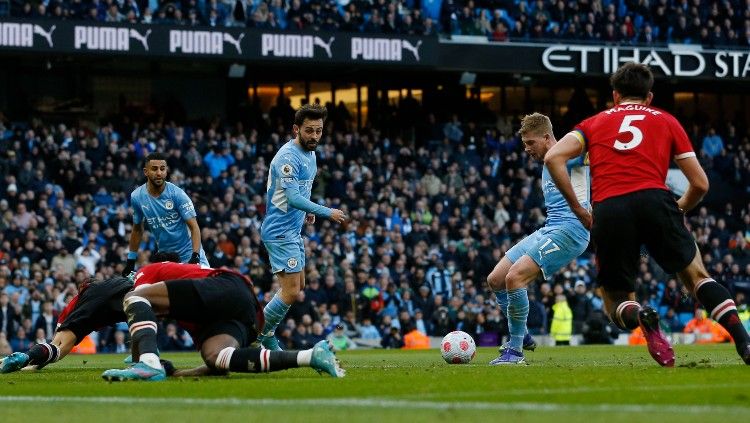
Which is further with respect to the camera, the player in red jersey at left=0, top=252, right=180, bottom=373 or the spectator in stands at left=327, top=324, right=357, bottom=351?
the spectator in stands at left=327, top=324, right=357, bottom=351

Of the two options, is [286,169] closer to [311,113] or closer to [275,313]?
[311,113]

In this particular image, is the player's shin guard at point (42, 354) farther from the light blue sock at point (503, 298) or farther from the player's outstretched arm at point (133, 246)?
the light blue sock at point (503, 298)

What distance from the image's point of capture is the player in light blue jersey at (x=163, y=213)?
1456 cm

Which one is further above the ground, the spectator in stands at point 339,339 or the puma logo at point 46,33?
the puma logo at point 46,33

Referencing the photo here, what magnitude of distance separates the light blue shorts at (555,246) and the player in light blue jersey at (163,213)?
11.5 ft

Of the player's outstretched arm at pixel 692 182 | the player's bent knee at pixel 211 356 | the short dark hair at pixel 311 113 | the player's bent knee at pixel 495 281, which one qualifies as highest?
the short dark hair at pixel 311 113

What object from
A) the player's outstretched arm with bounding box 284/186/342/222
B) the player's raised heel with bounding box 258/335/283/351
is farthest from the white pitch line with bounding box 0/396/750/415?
the player's raised heel with bounding box 258/335/283/351

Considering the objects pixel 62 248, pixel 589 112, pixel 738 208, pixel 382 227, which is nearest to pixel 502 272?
pixel 62 248

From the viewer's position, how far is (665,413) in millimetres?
6520

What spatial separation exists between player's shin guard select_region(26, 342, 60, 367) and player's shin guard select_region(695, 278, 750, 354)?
5.39m

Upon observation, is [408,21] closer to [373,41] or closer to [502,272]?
[373,41]

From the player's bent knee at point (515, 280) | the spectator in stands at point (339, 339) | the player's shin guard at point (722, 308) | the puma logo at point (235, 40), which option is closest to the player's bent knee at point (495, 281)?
the player's bent knee at point (515, 280)

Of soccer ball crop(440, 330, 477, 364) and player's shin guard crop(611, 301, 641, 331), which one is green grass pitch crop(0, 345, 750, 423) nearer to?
player's shin guard crop(611, 301, 641, 331)

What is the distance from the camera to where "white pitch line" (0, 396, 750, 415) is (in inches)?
265
